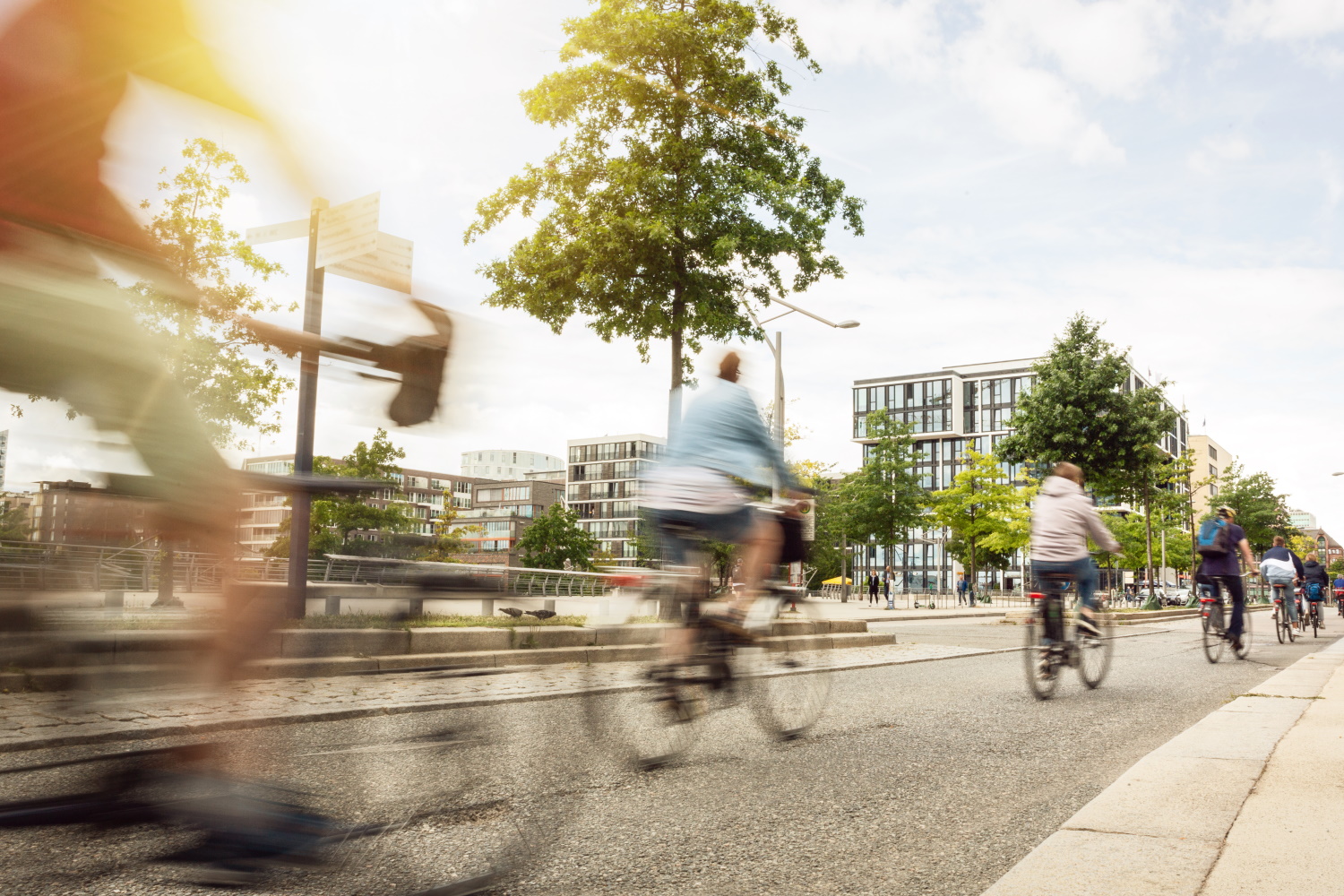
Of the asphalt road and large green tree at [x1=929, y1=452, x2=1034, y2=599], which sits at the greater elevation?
large green tree at [x1=929, y1=452, x2=1034, y2=599]

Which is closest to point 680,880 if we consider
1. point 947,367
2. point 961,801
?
point 961,801

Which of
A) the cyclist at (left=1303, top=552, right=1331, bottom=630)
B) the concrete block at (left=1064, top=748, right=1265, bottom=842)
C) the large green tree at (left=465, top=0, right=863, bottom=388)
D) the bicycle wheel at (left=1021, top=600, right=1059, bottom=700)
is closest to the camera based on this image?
the concrete block at (left=1064, top=748, right=1265, bottom=842)

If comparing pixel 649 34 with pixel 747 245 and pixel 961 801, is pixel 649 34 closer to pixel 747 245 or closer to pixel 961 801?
pixel 747 245

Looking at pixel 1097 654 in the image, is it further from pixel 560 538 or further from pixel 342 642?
pixel 560 538

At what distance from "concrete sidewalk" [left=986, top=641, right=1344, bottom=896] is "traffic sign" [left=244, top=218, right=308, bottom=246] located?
225 centimetres

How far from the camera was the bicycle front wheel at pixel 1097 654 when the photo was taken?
7387 millimetres

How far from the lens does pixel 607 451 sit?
403 feet

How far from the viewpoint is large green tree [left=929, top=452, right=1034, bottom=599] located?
3619cm

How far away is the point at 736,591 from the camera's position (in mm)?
4512

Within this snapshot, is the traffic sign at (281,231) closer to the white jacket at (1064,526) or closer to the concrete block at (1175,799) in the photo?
the concrete block at (1175,799)

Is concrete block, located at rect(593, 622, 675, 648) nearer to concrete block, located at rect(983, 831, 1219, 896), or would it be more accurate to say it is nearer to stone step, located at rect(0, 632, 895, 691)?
concrete block, located at rect(983, 831, 1219, 896)

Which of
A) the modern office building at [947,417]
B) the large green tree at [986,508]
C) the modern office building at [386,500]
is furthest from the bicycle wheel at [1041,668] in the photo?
the modern office building at [947,417]

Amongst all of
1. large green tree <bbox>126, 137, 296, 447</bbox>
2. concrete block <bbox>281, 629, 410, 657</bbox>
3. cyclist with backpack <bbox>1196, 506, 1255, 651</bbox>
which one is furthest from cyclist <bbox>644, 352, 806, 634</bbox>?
cyclist with backpack <bbox>1196, 506, 1255, 651</bbox>

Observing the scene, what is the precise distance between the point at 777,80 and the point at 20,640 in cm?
1594
